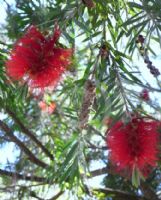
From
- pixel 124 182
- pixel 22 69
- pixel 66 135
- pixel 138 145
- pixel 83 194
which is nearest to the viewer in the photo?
pixel 138 145

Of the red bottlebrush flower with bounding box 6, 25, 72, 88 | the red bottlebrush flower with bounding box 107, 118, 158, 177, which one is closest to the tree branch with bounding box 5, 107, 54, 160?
the red bottlebrush flower with bounding box 6, 25, 72, 88

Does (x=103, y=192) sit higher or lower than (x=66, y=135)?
lower

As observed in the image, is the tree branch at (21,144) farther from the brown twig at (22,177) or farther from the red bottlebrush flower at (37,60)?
the red bottlebrush flower at (37,60)

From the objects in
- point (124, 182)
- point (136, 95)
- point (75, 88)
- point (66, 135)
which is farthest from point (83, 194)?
point (136, 95)

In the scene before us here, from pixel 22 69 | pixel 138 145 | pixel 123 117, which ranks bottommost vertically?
pixel 138 145

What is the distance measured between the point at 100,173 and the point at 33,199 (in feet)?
1.66

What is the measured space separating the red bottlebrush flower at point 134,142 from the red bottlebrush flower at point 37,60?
264 millimetres

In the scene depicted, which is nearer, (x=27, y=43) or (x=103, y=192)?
(x=27, y=43)

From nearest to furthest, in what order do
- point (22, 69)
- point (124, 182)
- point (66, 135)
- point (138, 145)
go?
1. point (138, 145)
2. point (22, 69)
3. point (66, 135)
4. point (124, 182)

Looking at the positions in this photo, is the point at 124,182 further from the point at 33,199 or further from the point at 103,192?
the point at 33,199

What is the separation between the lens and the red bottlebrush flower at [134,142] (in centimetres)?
140

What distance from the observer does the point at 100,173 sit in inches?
139

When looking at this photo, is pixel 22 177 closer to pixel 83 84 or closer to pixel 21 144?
pixel 21 144

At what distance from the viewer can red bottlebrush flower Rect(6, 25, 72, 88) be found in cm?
150
